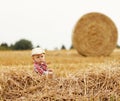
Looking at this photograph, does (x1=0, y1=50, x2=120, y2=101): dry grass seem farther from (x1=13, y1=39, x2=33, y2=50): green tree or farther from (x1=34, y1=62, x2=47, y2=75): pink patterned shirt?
(x1=13, y1=39, x2=33, y2=50): green tree

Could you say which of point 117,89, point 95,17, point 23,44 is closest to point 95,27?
point 95,17

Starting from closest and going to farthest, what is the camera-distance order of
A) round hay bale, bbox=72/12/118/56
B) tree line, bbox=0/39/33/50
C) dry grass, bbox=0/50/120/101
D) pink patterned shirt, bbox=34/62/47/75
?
dry grass, bbox=0/50/120/101 → pink patterned shirt, bbox=34/62/47/75 → round hay bale, bbox=72/12/118/56 → tree line, bbox=0/39/33/50

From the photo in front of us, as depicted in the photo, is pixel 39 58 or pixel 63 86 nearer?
pixel 63 86

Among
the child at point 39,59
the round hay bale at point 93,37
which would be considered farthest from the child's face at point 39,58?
the round hay bale at point 93,37

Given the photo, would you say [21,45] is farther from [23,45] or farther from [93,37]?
[93,37]

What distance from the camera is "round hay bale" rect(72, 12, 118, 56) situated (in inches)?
483

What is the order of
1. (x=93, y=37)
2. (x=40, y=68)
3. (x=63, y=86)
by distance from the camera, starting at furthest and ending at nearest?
(x=93, y=37), (x=40, y=68), (x=63, y=86)

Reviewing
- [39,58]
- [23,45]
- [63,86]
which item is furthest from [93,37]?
[63,86]

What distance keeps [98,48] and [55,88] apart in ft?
28.6

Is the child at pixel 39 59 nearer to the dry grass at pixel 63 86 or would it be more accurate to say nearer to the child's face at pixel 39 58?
the child's face at pixel 39 58

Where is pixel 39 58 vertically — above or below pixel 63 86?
above

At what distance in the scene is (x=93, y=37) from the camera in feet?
41.7

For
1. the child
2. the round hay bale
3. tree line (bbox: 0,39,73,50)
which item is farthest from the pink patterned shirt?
tree line (bbox: 0,39,73,50)

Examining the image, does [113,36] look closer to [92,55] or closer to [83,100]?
[92,55]
